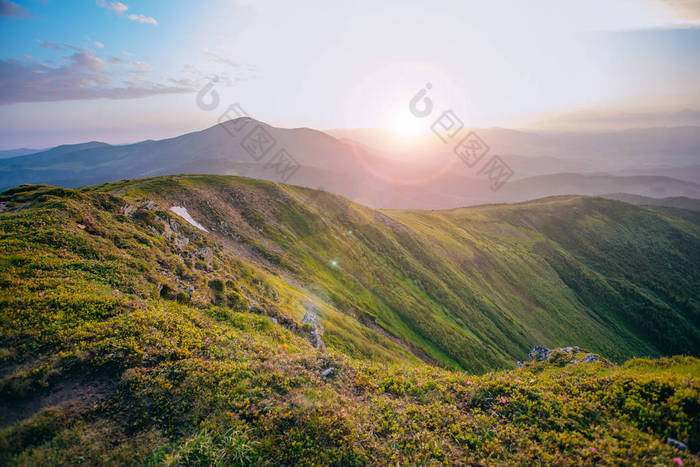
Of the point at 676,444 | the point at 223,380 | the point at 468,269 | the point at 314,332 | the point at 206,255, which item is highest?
the point at 206,255

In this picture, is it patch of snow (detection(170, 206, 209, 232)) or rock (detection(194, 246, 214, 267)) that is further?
patch of snow (detection(170, 206, 209, 232))

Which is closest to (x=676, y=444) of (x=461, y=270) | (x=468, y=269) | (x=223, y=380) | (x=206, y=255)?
(x=223, y=380)

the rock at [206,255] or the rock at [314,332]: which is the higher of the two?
the rock at [206,255]

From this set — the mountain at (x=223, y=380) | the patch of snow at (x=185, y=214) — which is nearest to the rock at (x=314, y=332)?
the mountain at (x=223, y=380)

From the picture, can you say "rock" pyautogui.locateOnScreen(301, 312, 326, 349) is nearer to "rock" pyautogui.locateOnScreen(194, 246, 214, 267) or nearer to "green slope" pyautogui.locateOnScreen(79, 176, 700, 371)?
"green slope" pyautogui.locateOnScreen(79, 176, 700, 371)

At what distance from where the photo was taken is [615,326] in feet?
268

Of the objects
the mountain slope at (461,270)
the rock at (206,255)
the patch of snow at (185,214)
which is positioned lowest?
the mountain slope at (461,270)

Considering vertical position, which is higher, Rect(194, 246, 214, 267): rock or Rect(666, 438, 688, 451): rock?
Rect(194, 246, 214, 267): rock

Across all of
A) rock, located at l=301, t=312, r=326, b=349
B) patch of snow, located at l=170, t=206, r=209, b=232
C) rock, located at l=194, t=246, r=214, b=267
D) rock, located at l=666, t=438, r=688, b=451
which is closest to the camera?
rock, located at l=666, t=438, r=688, b=451

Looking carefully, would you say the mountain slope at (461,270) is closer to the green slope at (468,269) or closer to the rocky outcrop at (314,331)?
the green slope at (468,269)

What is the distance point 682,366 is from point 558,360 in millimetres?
5546

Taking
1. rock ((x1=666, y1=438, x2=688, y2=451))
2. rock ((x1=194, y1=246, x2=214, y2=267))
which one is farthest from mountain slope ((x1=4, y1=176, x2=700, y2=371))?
rock ((x1=666, y1=438, x2=688, y2=451))

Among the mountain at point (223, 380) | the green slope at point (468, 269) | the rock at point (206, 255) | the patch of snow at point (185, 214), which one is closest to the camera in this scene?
the mountain at point (223, 380)

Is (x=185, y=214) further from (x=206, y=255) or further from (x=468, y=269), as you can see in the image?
(x=468, y=269)
